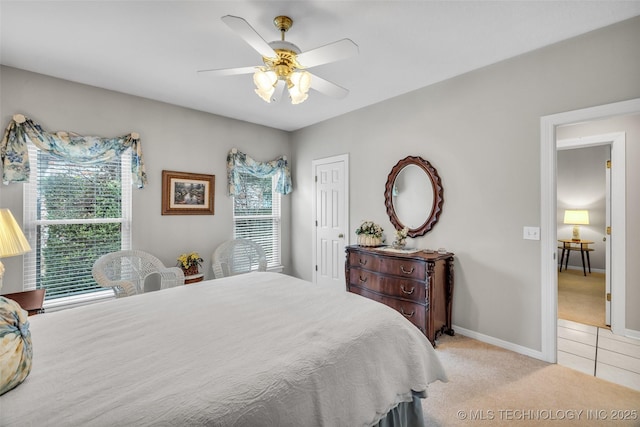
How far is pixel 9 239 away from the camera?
206 centimetres

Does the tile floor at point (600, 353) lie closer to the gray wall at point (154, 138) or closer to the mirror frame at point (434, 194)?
the mirror frame at point (434, 194)

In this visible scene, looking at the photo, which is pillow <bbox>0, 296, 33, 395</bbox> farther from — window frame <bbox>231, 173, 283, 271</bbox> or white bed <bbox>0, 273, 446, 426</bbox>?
window frame <bbox>231, 173, 283, 271</bbox>

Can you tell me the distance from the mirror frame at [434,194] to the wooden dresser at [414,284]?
39 cm

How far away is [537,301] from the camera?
2580 mm

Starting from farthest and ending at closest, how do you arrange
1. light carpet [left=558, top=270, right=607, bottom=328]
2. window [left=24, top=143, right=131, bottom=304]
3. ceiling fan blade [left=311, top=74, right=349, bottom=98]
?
light carpet [left=558, top=270, right=607, bottom=328] → window [left=24, top=143, right=131, bottom=304] → ceiling fan blade [left=311, top=74, right=349, bottom=98]

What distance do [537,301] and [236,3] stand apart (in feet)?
10.9

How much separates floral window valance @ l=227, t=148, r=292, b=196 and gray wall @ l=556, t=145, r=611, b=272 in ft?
18.2

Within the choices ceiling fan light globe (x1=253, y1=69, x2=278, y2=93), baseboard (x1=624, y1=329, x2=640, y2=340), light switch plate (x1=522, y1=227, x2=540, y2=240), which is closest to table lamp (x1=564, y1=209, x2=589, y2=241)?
baseboard (x1=624, y1=329, x2=640, y2=340)

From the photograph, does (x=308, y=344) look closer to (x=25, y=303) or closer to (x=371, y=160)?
(x=25, y=303)

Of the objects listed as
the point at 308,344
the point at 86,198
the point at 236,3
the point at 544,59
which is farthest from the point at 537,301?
the point at 86,198

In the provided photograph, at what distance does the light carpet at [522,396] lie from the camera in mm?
1853

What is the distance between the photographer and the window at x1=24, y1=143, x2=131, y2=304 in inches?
115

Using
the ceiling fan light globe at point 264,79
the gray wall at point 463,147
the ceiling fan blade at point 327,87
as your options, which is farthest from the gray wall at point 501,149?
the ceiling fan light globe at point 264,79

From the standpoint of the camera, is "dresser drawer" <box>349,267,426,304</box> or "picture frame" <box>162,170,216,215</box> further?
"picture frame" <box>162,170,216,215</box>
